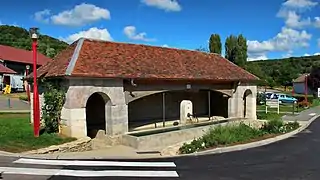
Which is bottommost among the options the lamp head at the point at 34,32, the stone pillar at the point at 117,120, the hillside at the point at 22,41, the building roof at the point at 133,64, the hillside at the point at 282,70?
the stone pillar at the point at 117,120

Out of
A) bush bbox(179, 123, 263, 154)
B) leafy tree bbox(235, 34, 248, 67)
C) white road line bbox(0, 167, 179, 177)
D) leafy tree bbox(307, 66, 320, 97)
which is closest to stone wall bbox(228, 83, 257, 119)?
bush bbox(179, 123, 263, 154)

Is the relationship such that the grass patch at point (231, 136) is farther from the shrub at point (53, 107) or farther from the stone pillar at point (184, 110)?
the shrub at point (53, 107)

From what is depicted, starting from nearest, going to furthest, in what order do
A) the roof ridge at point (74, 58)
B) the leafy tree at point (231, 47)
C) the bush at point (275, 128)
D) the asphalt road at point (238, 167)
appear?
1. the asphalt road at point (238, 167)
2. the roof ridge at point (74, 58)
3. the bush at point (275, 128)
4. the leafy tree at point (231, 47)

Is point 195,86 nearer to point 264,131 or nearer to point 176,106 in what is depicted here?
point 176,106

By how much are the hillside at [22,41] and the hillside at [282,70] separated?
41.1 metres

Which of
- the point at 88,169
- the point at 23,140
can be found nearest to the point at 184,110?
the point at 23,140

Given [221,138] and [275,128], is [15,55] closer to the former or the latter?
[275,128]

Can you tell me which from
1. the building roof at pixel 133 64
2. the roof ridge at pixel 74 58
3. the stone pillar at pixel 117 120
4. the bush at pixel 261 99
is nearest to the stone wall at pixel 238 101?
the building roof at pixel 133 64

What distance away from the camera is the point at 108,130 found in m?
18.9

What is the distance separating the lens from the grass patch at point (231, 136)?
1562 centimetres

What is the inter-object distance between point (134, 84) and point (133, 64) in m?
1.75

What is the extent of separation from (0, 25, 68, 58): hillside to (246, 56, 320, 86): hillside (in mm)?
41117

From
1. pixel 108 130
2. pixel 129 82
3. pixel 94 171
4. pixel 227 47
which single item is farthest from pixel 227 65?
pixel 227 47

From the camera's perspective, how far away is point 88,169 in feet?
37.0
